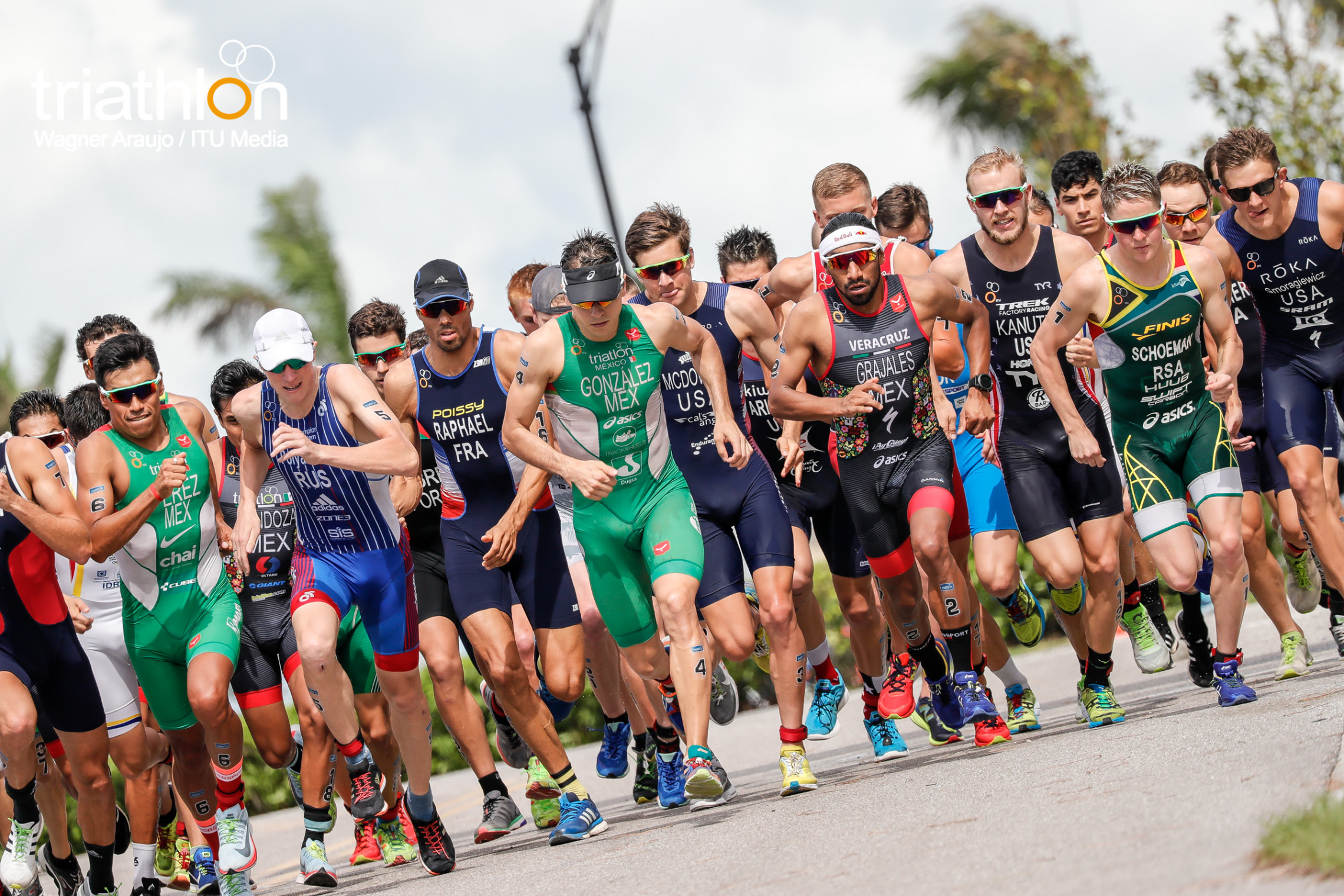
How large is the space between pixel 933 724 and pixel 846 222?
9.93 ft

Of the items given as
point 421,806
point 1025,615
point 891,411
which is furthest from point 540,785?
point 1025,615

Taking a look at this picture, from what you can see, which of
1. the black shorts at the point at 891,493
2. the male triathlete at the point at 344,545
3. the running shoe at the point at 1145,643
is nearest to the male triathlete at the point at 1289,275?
the running shoe at the point at 1145,643

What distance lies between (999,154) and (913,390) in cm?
139

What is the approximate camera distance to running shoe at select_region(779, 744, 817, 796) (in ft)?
23.1

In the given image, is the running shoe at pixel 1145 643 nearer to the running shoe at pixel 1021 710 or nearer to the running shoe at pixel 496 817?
the running shoe at pixel 1021 710

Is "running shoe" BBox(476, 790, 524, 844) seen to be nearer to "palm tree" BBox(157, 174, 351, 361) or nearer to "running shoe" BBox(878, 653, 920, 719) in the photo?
"running shoe" BBox(878, 653, 920, 719)

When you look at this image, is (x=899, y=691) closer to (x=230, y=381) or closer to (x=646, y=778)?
(x=646, y=778)

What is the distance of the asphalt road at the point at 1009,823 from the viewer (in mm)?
4051

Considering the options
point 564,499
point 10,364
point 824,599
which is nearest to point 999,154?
point 564,499

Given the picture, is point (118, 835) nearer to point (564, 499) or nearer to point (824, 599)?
point (564, 499)

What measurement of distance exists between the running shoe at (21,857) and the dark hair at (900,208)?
19.8ft

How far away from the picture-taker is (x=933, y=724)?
8695mm

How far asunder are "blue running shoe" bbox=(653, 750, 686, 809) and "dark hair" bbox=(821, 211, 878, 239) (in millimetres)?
2956

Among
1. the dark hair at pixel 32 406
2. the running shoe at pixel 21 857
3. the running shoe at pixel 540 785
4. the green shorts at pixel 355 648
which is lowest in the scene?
the running shoe at pixel 540 785
